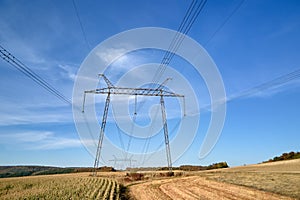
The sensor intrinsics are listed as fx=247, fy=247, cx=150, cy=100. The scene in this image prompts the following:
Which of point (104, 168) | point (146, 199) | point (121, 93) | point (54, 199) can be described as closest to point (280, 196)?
point (146, 199)

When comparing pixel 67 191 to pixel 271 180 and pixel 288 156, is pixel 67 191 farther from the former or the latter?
pixel 288 156

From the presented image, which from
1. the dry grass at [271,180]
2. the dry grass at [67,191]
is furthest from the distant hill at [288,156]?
the dry grass at [67,191]

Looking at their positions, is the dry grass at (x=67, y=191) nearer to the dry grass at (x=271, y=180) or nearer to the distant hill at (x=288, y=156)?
the dry grass at (x=271, y=180)

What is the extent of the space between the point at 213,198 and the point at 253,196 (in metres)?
3.14

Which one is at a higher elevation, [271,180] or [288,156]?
[288,156]

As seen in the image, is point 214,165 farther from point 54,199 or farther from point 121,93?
point 54,199

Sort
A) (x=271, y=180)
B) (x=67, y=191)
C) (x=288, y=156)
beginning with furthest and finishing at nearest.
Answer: (x=288, y=156) < (x=271, y=180) < (x=67, y=191)

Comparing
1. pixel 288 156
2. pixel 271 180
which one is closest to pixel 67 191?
pixel 271 180

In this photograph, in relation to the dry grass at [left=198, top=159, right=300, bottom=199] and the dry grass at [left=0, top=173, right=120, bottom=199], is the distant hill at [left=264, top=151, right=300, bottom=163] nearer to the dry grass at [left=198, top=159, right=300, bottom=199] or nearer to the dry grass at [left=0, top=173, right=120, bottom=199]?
the dry grass at [left=198, top=159, right=300, bottom=199]

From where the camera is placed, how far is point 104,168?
116m

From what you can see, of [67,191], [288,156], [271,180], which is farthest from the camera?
[288,156]

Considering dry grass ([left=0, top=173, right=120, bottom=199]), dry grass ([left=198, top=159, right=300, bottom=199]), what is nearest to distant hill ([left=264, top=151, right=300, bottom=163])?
dry grass ([left=198, top=159, right=300, bottom=199])

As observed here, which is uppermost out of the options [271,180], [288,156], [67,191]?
[288,156]

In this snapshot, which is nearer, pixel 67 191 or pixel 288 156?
pixel 67 191
